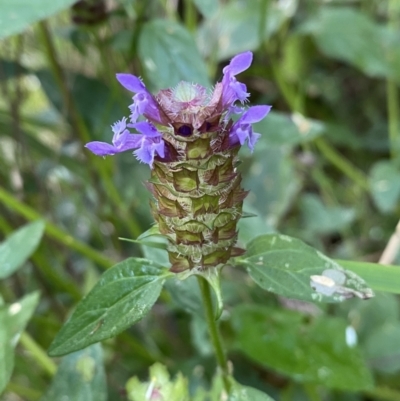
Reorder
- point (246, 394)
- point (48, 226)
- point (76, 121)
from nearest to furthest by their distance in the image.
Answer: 1. point (246, 394)
2. point (48, 226)
3. point (76, 121)

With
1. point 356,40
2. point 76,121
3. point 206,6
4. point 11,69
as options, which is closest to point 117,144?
point 206,6

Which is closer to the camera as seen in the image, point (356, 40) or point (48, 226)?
point (48, 226)

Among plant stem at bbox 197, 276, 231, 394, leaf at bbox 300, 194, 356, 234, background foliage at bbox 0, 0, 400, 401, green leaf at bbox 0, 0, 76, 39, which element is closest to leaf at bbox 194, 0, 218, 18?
background foliage at bbox 0, 0, 400, 401

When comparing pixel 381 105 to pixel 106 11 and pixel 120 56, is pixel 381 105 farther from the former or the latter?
pixel 106 11

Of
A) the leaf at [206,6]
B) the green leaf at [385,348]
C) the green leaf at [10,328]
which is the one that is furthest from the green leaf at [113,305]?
the green leaf at [385,348]

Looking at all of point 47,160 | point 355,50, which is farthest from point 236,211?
point 355,50

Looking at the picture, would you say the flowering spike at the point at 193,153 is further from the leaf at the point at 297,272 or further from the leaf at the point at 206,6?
the leaf at the point at 206,6

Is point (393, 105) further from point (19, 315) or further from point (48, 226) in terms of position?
point (19, 315)
